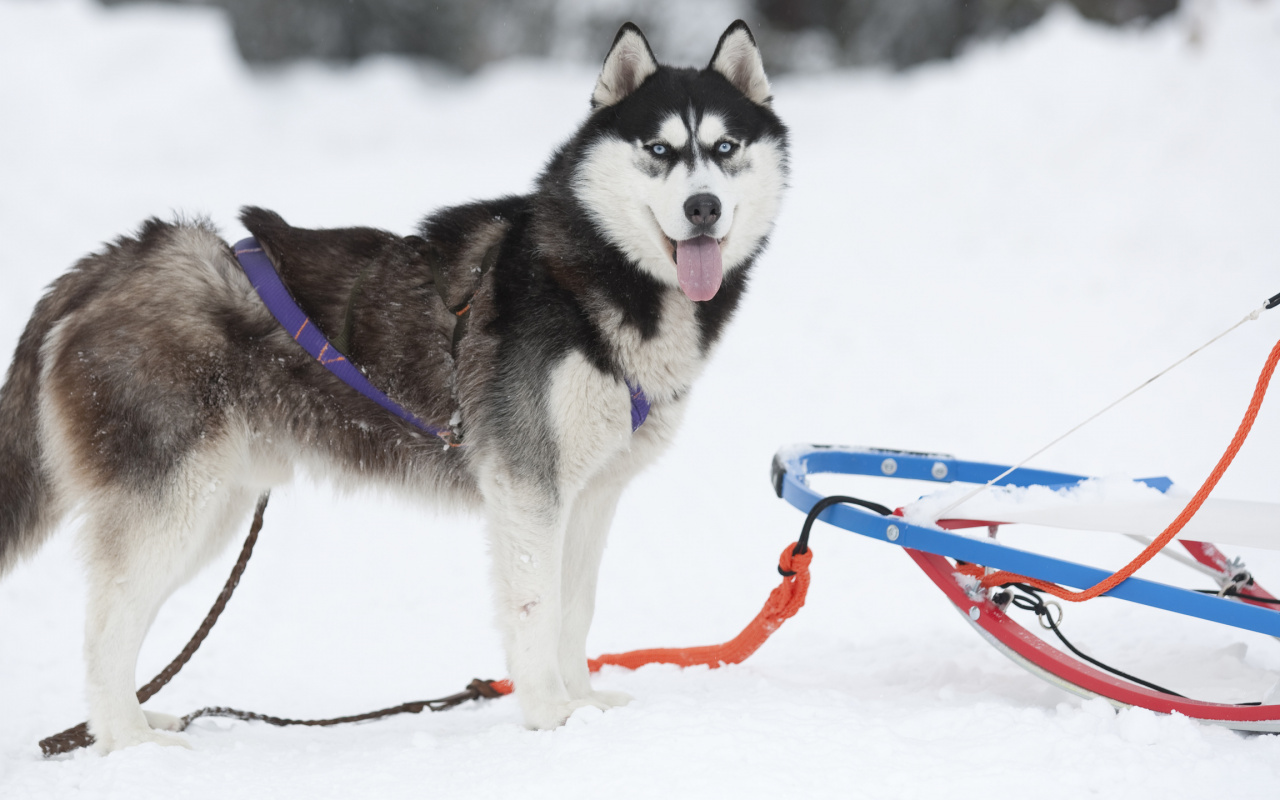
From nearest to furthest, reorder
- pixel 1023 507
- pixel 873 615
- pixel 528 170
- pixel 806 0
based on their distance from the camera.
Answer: pixel 1023 507 < pixel 873 615 < pixel 528 170 < pixel 806 0

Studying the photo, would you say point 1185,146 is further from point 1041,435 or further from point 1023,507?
point 1023,507

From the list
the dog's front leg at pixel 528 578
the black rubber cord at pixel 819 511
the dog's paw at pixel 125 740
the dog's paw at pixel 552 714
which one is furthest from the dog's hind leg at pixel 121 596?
the black rubber cord at pixel 819 511

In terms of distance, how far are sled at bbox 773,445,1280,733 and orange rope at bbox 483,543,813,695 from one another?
0.63 feet

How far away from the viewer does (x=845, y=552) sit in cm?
535

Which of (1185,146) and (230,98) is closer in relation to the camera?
(1185,146)

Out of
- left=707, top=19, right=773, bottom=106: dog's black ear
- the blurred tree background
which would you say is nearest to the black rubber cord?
left=707, top=19, right=773, bottom=106: dog's black ear

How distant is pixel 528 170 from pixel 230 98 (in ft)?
15.8

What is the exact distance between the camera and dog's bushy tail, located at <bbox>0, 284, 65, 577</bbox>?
3145 mm

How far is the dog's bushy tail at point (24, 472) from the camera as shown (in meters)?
3.14

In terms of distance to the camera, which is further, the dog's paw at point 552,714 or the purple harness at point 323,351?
the purple harness at point 323,351

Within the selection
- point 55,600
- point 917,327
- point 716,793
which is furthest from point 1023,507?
point 917,327

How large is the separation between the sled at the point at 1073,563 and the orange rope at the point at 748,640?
194 mm

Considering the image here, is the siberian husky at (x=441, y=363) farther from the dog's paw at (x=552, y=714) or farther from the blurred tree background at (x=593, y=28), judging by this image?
the blurred tree background at (x=593, y=28)

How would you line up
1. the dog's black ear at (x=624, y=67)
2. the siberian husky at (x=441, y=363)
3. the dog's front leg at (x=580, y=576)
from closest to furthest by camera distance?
the siberian husky at (x=441, y=363) < the dog's black ear at (x=624, y=67) < the dog's front leg at (x=580, y=576)
